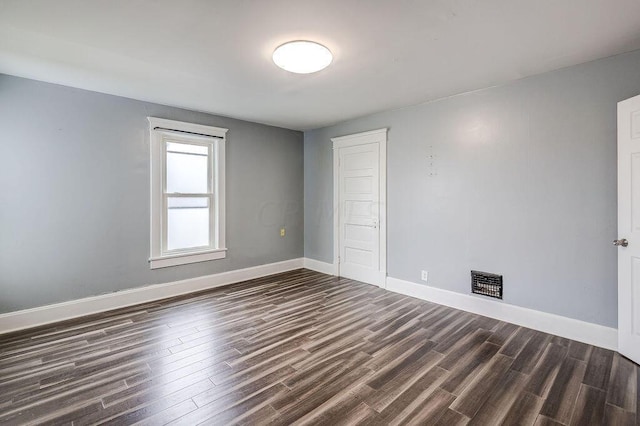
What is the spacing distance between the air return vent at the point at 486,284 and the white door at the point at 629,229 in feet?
3.15

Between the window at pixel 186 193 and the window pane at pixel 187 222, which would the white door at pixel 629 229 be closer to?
the window at pixel 186 193

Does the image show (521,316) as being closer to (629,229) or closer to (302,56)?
(629,229)

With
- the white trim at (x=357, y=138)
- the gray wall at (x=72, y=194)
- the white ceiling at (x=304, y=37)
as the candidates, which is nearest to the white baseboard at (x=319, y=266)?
the gray wall at (x=72, y=194)

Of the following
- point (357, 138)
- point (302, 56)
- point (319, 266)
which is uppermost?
point (302, 56)

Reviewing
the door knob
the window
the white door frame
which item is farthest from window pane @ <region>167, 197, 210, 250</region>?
the door knob

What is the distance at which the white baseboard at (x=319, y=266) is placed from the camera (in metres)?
5.23

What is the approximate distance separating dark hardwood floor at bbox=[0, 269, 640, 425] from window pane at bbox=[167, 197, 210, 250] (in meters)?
1.06

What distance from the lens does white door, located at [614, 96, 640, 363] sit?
237 centimetres

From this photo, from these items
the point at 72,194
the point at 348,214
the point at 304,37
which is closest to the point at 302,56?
the point at 304,37

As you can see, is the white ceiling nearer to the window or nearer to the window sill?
the window

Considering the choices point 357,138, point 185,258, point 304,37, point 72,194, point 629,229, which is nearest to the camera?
point 304,37

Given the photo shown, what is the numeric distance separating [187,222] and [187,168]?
784 mm

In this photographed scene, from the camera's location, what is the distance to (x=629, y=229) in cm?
243

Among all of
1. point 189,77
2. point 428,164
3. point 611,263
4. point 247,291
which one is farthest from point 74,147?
point 611,263
